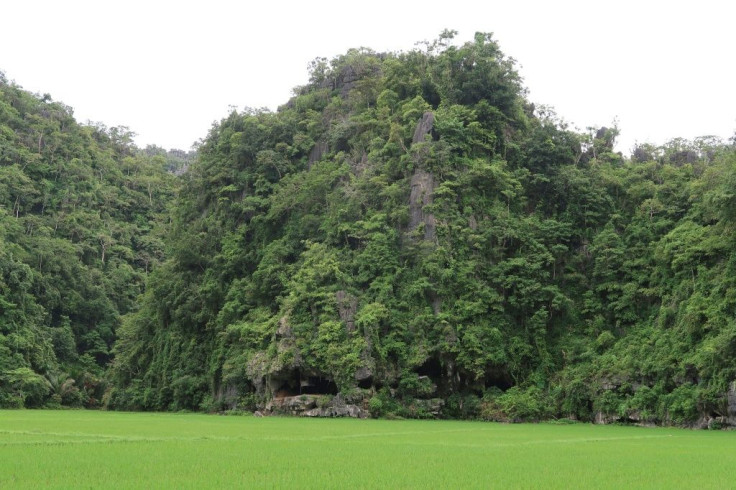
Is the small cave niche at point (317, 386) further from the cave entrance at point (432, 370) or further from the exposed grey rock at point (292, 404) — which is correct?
the cave entrance at point (432, 370)

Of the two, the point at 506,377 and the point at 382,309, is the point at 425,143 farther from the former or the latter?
the point at 506,377

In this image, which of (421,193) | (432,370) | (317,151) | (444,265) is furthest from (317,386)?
(317,151)

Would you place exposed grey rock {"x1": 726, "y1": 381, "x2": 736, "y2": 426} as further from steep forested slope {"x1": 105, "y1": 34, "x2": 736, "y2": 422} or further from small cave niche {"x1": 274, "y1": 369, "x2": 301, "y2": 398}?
small cave niche {"x1": 274, "y1": 369, "x2": 301, "y2": 398}

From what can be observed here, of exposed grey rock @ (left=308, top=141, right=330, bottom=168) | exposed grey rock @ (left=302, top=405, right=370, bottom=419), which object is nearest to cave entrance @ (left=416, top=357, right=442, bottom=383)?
exposed grey rock @ (left=302, top=405, right=370, bottom=419)

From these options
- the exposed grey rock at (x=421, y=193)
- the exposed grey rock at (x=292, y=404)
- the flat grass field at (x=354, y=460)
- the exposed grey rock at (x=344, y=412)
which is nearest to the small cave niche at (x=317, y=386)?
the exposed grey rock at (x=292, y=404)

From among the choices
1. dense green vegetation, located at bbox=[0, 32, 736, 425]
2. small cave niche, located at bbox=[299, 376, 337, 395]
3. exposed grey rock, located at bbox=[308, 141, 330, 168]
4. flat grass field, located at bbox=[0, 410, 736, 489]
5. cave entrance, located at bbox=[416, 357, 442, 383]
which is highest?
exposed grey rock, located at bbox=[308, 141, 330, 168]

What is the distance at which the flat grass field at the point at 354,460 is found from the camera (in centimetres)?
1122

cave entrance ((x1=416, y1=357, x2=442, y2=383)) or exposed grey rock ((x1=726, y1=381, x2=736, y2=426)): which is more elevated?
cave entrance ((x1=416, y1=357, x2=442, y2=383))

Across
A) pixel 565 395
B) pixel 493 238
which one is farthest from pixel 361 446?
pixel 493 238

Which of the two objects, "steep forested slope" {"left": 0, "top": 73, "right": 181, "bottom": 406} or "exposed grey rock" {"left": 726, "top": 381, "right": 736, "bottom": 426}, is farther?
"steep forested slope" {"left": 0, "top": 73, "right": 181, "bottom": 406}

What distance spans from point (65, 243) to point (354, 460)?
161 feet

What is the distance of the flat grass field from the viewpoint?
11.2m

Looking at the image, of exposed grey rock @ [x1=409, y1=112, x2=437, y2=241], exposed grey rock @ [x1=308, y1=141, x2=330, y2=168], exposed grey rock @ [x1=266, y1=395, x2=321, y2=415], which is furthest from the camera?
exposed grey rock @ [x1=308, y1=141, x2=330, y2=168]

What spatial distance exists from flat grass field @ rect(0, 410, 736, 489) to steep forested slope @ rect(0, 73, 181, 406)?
94.9 ft
